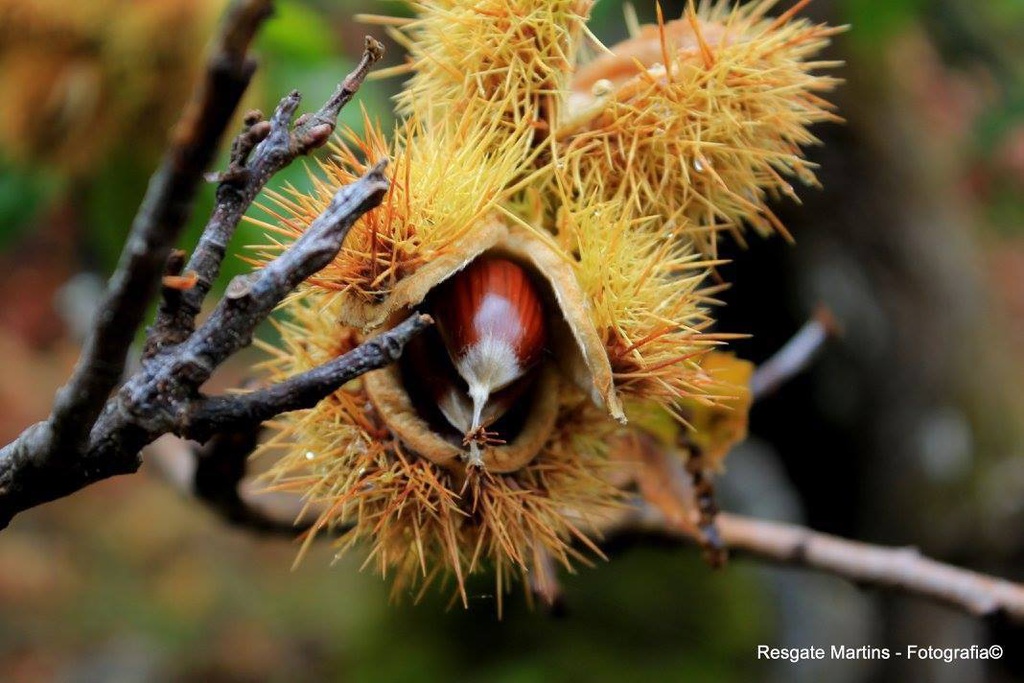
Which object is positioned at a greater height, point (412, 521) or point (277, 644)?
point (412, 521)

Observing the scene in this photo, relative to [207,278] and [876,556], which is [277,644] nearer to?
[876,556]

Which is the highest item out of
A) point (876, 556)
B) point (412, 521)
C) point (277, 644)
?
point (412, 521)

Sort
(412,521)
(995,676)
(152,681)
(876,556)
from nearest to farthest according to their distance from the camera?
(412,521), (876,556), (995,676), (152,681)

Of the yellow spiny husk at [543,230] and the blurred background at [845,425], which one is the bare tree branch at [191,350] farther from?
the blurred background at [845,425]

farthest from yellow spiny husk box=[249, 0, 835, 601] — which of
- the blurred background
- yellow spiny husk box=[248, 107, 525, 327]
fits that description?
the blurred background

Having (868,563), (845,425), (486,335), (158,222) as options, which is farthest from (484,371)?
(845,425)

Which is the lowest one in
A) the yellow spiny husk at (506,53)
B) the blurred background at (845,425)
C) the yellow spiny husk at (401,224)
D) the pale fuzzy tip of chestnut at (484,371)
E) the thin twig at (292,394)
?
the blurred background at (845,425)

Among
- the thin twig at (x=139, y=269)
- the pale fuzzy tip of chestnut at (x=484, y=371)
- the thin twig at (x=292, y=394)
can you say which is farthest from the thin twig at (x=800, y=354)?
the thin twig at (x=139, y=269)

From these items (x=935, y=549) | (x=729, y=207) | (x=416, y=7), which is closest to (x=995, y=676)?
(x=935, y=549)
